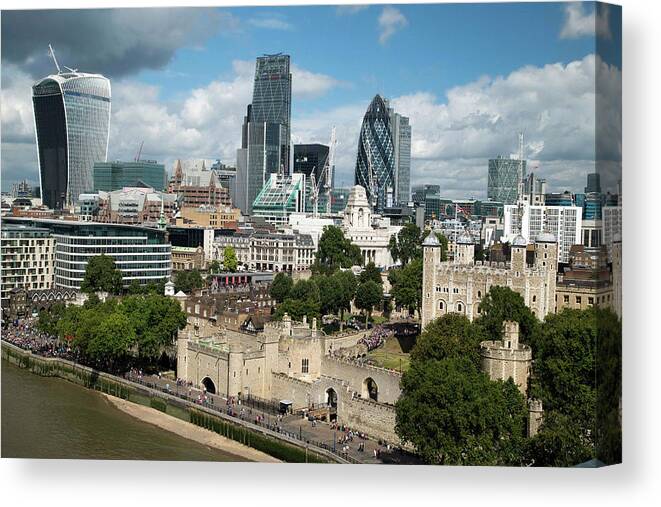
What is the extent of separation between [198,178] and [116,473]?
129 meters

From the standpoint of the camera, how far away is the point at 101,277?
2494 inches

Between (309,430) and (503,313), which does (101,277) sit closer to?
(503,313)

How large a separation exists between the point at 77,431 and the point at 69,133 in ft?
278

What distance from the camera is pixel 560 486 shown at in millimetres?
22500

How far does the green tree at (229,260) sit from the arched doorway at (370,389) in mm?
51252

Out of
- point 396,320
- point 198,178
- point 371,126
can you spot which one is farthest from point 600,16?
point 371,126

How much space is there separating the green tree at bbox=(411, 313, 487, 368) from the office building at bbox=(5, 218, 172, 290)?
119 ft

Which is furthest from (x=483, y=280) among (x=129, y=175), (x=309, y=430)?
(x=129, y=175)

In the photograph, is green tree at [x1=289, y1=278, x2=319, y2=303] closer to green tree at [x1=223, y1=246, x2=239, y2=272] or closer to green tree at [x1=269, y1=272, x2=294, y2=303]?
green tree at [x1=269, y1=272, x2=294, y2=303]

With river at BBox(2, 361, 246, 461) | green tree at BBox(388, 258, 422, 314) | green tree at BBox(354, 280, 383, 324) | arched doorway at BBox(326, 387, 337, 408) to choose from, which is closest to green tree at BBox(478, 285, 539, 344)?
arched doorway at BBox(326, 387, 337, 408)

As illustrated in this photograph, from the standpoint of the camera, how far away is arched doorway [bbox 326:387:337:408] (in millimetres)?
35156

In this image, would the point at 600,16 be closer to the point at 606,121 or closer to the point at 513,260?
the point at 606,121

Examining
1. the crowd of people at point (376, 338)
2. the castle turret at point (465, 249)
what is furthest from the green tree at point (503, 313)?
the castle turret at point (465, 249)

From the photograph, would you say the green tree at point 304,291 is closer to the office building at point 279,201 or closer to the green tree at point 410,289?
the green tree at point 410,289
